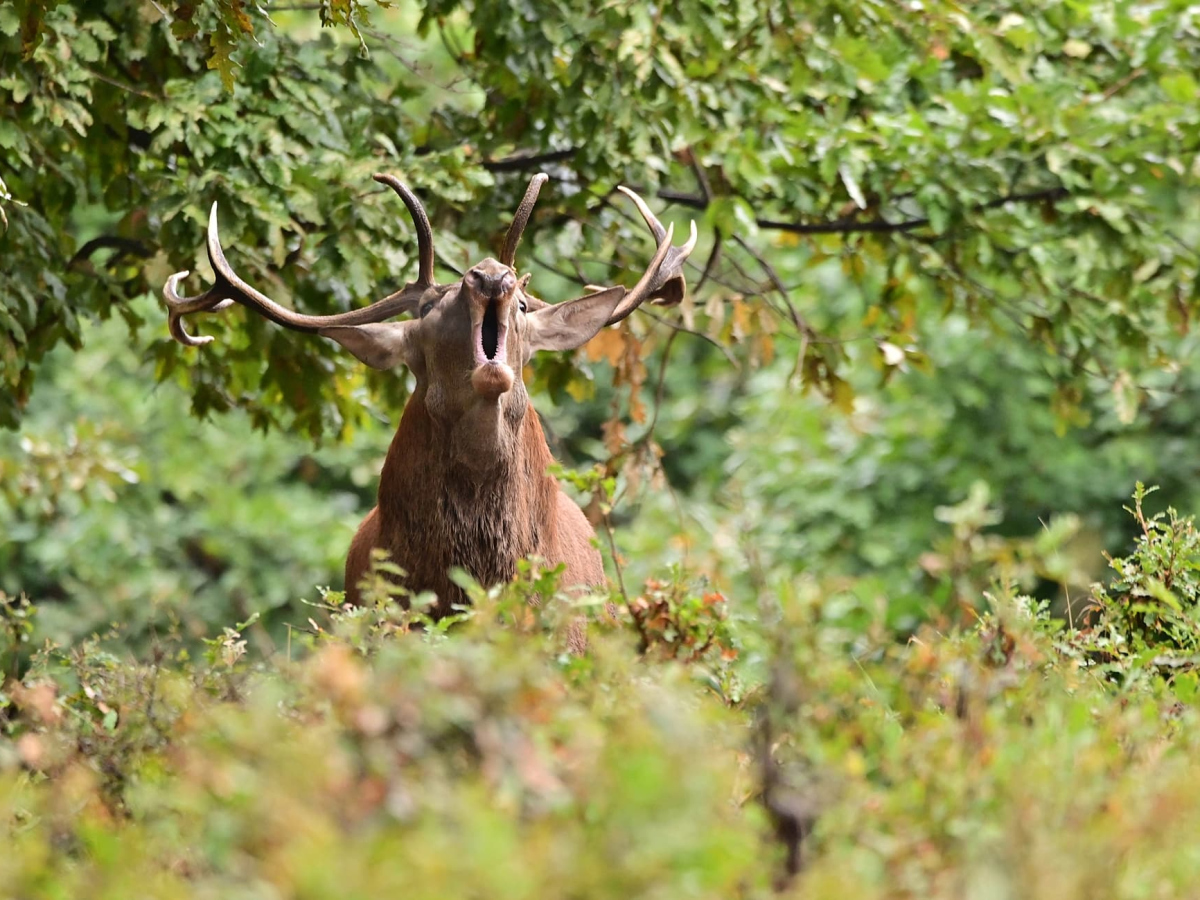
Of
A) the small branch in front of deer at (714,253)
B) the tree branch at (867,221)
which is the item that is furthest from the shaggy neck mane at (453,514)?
the tree branch at (867,221)

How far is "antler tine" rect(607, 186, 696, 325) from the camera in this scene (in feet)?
20.6

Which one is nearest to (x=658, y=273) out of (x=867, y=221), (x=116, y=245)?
(x=867, y=221)

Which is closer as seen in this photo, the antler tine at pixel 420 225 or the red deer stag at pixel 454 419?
the red deer stag at pixel 454 419

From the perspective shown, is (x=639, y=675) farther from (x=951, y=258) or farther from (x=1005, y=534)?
(x=1005, y=534)

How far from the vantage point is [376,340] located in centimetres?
600

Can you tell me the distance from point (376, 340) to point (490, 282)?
27.3 inches

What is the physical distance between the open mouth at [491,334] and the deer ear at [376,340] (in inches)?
17.6

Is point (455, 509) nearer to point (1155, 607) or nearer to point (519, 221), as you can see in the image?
point (519, 221)

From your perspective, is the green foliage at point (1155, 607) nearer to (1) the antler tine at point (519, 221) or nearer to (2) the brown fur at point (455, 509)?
(2) the brown fur at point (455, 509)

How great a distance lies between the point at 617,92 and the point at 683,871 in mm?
5040

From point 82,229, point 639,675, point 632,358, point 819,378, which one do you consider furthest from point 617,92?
point 82,229

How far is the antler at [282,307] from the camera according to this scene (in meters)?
5.82

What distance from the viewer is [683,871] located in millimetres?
2178

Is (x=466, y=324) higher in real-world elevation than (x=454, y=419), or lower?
higher
